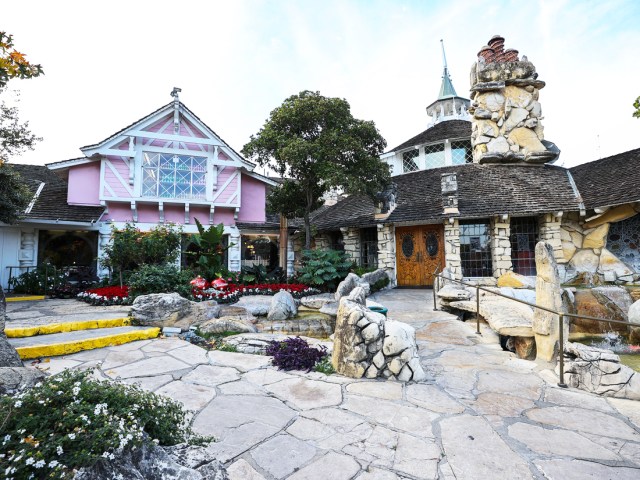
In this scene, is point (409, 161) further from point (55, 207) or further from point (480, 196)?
point (55, 207)

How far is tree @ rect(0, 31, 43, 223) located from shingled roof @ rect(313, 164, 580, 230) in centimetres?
1122

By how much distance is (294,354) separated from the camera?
4.59m

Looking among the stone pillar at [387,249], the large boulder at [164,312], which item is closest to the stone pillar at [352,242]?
the stone pillar at [387,249]

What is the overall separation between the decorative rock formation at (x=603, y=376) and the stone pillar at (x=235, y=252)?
1218 cm

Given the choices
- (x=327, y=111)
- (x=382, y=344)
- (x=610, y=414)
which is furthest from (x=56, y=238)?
(x=610, y=414)

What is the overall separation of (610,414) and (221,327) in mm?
6002

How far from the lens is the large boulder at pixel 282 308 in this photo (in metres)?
8.02

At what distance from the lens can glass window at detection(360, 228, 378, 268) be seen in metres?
14.9

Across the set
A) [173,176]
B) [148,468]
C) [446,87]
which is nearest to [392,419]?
[148,468]

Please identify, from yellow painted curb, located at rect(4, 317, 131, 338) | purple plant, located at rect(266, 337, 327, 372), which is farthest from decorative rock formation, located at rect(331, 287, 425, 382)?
yellow painted curb, located at rect(4, 317, 131, 338)

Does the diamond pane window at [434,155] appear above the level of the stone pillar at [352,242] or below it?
above

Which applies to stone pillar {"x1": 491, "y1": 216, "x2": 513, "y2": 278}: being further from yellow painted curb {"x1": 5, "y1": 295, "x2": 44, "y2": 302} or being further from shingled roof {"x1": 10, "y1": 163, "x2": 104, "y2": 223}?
yellow painted curb {"x1": 5, "y1": 295, "x2": 44, "y2": 302}

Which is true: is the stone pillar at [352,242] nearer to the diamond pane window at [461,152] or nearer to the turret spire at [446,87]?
the diamond pane window at [461,152]

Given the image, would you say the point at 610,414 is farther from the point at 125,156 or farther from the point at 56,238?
the point at 56,238
